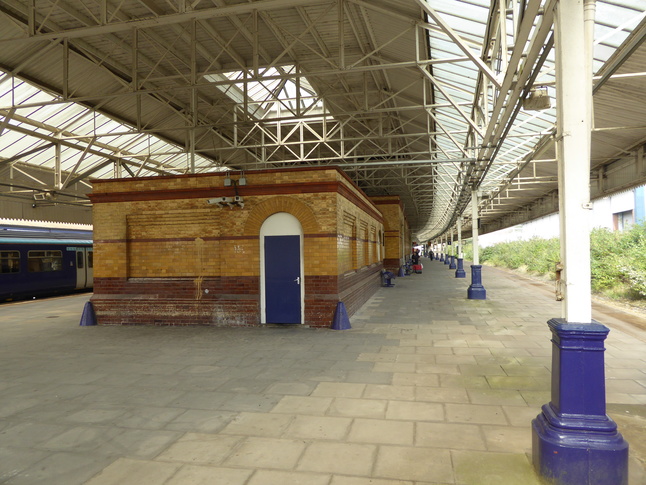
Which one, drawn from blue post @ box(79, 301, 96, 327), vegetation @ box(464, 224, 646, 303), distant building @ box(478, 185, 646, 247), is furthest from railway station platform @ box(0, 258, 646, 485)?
distant building @ box(478, 185, 646, 247)

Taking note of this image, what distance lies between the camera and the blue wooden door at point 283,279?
9383 millimetres

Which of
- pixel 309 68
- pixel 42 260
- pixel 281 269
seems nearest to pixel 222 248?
pixel 281 269

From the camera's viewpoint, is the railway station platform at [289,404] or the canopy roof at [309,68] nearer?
the railway station platform at [289,404]

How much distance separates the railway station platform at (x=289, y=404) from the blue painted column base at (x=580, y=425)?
1.05 feet

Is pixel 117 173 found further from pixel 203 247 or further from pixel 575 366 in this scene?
pixel 575 366

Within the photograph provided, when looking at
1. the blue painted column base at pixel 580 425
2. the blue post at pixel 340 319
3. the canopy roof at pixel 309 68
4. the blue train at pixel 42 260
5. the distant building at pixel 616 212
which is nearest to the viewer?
the blue painted column base at pixel 580 425

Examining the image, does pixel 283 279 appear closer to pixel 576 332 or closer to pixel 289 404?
pixel 289 404

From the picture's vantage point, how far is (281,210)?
945cm

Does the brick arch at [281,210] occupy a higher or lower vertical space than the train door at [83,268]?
higher

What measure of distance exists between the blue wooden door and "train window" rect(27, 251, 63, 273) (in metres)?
11.4

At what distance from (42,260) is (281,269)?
11975mm

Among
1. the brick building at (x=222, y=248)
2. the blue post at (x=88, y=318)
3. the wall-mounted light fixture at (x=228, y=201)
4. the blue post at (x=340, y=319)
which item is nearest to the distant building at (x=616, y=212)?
the blue post at (x=340, y=319)

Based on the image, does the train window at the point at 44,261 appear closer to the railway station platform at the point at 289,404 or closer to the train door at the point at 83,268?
the train door at the point at 83,268

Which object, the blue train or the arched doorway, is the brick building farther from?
the blue train
